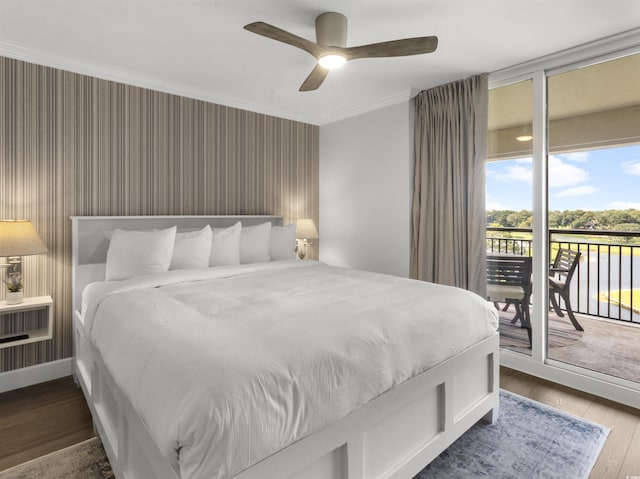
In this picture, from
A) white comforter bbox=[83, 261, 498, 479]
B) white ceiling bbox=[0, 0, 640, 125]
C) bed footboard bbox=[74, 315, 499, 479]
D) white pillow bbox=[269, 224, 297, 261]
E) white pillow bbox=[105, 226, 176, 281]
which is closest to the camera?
white comforter bbox=[83, 261, 498, 479]

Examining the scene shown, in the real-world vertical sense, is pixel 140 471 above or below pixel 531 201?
below

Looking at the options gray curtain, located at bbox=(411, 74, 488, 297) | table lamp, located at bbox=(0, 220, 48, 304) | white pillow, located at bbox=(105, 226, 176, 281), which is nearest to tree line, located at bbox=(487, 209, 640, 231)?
gray curtain, located at bbox=(411, 74, 488, 297)

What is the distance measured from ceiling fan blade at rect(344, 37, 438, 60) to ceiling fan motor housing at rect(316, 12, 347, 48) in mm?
119

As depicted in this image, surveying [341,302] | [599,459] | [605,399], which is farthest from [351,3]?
[605,399]

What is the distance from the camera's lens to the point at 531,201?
2957 millimetres

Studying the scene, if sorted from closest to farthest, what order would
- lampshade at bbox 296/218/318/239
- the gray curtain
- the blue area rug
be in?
the blue area rug
the gray curtain
lampshade at bbox 296/218/318/239

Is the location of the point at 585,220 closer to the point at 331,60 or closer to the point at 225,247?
the point at 331,60

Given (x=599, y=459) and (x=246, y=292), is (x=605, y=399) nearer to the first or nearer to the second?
(x=599, y=459)

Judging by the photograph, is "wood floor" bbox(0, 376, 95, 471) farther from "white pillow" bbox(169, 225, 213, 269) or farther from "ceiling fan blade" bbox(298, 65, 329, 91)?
"ceiling fan blade" bbox(298, 65, 329, 91)

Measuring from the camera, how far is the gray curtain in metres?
3.13

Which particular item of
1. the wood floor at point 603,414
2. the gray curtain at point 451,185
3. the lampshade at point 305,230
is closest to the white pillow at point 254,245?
the lampshade at point 305,230

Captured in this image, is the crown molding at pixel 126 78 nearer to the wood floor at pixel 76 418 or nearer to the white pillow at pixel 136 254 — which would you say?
the white pillow at pixel 136 254

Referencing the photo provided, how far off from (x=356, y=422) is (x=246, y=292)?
108 centimetres

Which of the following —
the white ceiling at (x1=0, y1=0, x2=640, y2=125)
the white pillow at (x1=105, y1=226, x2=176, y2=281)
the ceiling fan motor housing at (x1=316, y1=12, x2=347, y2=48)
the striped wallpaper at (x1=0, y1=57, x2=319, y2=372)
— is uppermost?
the white ceiling at (x1=0, y1=0, x2=640, y2=125)
